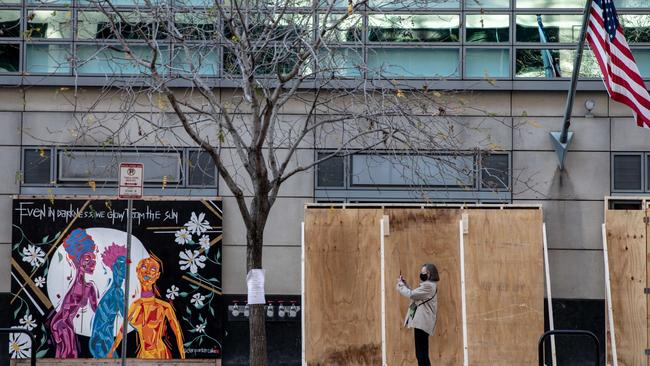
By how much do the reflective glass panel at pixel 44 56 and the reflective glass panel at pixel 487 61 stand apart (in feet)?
22.3

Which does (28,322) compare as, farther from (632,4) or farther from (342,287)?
(632,4)

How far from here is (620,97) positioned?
579 inches

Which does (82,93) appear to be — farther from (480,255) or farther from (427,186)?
(480,255)

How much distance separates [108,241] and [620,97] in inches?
331

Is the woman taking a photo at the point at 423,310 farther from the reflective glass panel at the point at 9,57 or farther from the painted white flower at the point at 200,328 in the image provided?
the reflective glass panel at the point at 9,57

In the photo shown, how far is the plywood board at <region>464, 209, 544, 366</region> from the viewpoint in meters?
16.0

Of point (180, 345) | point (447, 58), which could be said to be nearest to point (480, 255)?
point (447, 58)

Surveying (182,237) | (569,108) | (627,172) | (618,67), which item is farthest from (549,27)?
(182,237)

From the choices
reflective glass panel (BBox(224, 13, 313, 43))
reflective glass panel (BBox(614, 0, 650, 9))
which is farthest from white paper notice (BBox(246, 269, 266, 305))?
reflective glass panel (BBox(614, 0, 650, 9))

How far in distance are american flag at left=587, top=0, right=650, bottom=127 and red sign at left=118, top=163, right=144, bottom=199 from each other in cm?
662

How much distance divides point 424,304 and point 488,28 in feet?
16.9

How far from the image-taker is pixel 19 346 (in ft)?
55.5

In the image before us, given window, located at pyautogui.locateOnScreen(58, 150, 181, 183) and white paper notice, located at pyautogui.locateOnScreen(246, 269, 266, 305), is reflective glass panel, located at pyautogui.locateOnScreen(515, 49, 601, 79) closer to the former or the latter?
window, located at pyautogui.locateOnScreen(58, 150, 181, 183)

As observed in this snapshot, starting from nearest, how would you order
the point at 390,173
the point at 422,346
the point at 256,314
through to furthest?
the point at 256,314 → the point at 422,346 → the point at 390,173
